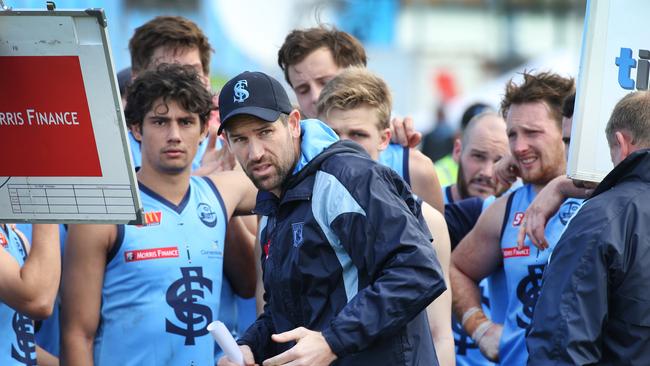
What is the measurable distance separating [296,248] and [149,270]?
1452 mm

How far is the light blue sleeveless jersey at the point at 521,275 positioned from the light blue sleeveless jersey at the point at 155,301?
149 cm

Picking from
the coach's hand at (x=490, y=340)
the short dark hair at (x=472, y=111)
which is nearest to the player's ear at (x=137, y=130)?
the coach's hand at (x=490, y=340)

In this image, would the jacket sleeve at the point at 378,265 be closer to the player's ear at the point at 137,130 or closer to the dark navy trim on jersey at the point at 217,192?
the dark navy trim on jersey at the point at 217,192

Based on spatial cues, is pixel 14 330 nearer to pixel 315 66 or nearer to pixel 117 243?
pixel 117 243

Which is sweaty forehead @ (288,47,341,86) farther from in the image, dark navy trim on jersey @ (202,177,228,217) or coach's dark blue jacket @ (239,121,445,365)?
coach's dark blue jacket @ (239,121,445,365)

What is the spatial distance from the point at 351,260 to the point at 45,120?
1.22 metres

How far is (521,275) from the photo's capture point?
219 inches

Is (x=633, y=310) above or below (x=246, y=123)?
below

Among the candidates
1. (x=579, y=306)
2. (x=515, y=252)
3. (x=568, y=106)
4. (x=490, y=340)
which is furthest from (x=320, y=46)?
(x=579, y=306)

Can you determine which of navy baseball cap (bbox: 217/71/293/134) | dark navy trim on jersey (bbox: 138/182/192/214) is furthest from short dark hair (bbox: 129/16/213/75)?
navy baseball cap (bbox: 217/71/293/134)

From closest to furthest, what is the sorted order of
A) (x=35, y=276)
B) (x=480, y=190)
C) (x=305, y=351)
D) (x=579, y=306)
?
(x=305, y=351) → (x=579, y=306) → (x=35, y=276) → (x=480, y=190)

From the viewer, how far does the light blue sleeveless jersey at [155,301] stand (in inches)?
211

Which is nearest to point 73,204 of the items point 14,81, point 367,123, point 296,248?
point 14,81

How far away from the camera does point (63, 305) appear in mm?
5402
